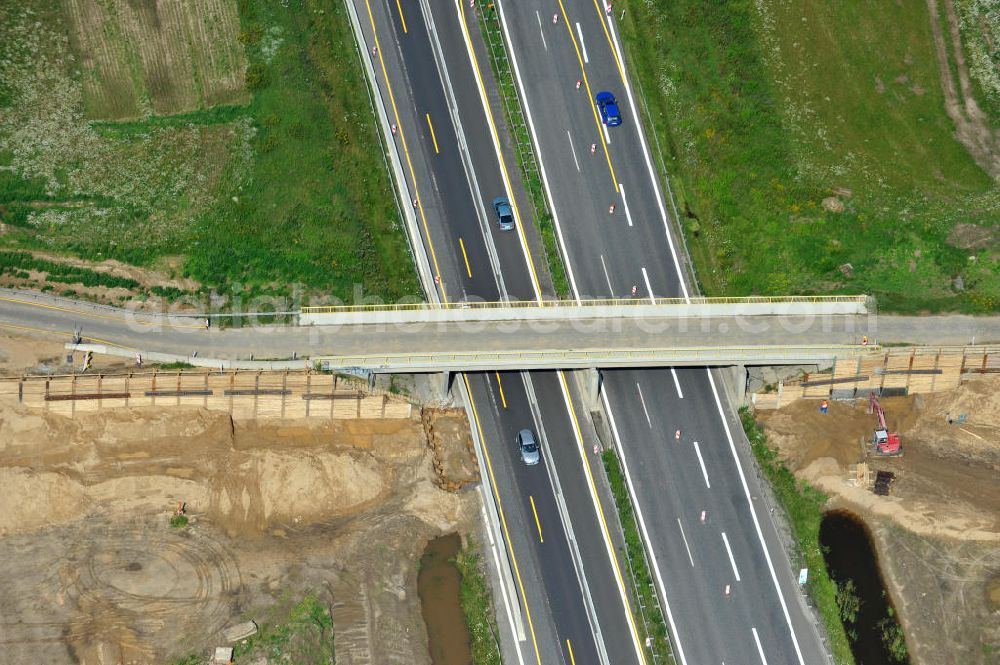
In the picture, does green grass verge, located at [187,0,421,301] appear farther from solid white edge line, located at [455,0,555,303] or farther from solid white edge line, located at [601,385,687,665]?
solid white edge line, located at [601,385,687,665]

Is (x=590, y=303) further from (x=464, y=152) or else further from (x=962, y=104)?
(x=962, y=104)

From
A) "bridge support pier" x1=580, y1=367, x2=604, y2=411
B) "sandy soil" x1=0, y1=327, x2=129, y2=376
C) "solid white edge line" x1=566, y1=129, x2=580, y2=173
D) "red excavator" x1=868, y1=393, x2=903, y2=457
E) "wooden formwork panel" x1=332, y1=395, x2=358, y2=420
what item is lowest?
"red excavator" x1=868, y1=393, x2=903, y2=457

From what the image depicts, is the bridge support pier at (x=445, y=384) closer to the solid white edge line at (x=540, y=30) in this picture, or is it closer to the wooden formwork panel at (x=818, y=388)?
the wooden formwork panel at (x=818, y=388)

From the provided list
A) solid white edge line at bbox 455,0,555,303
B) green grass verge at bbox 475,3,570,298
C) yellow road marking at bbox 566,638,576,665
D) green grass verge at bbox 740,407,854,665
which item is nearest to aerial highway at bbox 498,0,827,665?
green grass verge at bbox 475,3,570,298

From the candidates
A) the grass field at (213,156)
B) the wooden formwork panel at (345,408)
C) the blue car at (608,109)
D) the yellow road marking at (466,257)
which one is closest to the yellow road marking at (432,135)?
the grass field at (213,156)

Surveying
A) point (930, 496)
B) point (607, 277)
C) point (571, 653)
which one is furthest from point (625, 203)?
point (571, 653)
